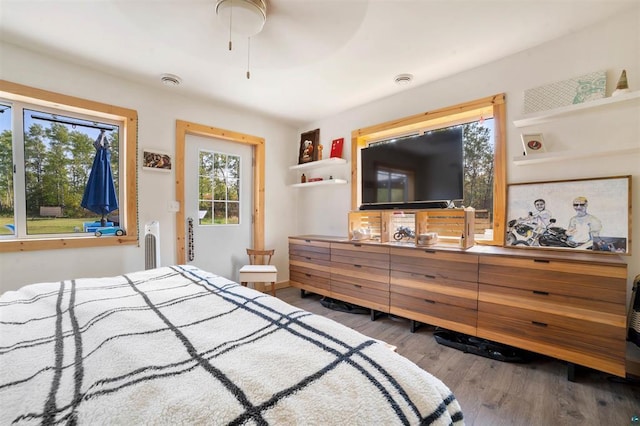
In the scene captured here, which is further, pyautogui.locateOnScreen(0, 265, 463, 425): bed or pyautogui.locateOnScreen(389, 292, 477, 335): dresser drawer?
pyautogui.locateOnScreen(389, 292, 477, 335): dresser drawer

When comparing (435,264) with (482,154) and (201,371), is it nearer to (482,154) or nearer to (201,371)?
(482,154)

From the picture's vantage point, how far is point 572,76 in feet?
6.73

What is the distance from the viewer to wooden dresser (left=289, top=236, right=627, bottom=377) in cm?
162

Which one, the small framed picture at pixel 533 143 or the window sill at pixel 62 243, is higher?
the small framed picture at pixel 533 143

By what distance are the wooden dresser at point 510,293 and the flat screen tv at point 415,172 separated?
1.80 feet

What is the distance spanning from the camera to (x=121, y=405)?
1.81ft

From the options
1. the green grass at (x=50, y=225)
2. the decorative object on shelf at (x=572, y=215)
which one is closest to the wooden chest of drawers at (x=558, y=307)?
the decorative object on shelf at (x=572, y=215)

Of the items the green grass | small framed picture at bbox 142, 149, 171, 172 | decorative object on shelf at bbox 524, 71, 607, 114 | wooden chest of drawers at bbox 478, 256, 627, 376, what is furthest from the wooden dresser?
the green grass

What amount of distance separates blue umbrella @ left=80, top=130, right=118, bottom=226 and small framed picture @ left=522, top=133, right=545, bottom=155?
3.80 meters

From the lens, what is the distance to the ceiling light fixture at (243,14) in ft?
4.82

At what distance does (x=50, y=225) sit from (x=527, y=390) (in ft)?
13.0

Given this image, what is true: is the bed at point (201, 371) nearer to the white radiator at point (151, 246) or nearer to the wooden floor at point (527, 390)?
the wooden floor at point (527, 390)

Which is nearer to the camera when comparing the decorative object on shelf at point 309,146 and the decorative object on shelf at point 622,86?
the decorative object on shelf at point 622,86

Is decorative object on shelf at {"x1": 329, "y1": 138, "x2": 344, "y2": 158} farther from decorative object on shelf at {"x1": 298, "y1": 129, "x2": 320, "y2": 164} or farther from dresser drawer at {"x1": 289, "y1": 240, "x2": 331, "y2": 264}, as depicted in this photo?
dresser drawer at {"x1": 289, "y1": 240, "x2": 331, "y2": 264}
